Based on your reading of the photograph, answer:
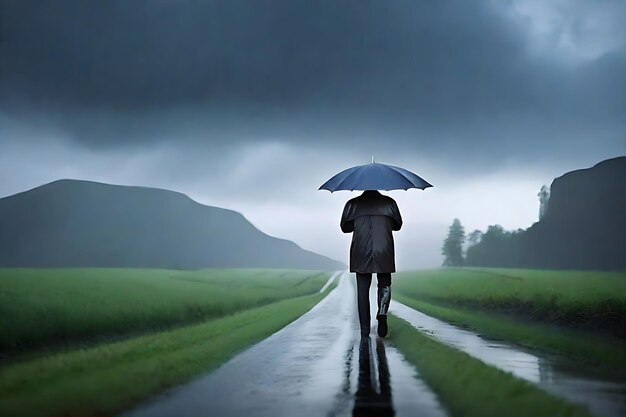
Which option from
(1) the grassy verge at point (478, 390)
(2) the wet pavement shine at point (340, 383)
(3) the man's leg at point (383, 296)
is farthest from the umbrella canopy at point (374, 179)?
(1) the grassy verge at point (478, 390)

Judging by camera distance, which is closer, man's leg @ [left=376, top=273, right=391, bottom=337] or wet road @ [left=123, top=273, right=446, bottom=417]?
wet road @ [left=123, top=273, right=446, bottom=417]

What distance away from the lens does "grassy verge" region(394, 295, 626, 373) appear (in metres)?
13.0

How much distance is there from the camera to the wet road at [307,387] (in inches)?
288

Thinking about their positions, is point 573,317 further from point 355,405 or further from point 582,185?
point 582,185

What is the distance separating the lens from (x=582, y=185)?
351ft

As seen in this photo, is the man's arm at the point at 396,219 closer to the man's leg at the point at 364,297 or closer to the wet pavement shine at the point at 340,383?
the man's leg at the point at 364,297

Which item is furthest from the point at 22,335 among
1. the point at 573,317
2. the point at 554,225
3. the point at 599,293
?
the point at 554,225

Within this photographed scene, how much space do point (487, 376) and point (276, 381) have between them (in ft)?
10.1

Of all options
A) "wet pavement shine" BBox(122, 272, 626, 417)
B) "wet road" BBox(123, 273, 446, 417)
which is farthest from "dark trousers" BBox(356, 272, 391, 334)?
"wet road" BBox(123, 273, 446, 417)

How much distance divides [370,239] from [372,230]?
8.5 inches

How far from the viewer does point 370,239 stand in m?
14.7

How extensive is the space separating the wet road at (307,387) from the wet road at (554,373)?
166cm

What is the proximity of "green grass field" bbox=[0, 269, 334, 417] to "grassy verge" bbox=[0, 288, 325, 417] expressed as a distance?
0.01 m

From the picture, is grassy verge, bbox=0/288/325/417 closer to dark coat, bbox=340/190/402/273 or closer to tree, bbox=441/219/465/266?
dark coat, bbox=340/190/402/273
